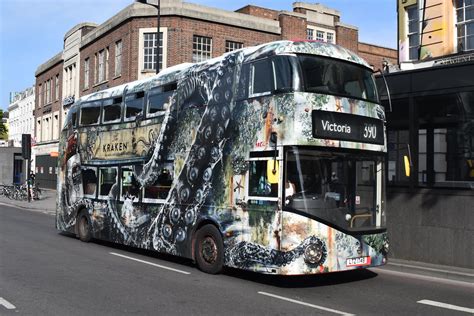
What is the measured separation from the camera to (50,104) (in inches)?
1869

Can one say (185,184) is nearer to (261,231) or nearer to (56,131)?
(261,231)

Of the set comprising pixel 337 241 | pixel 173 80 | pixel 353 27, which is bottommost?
pixel 337 241

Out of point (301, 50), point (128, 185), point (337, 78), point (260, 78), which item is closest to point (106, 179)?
point (128, 185)

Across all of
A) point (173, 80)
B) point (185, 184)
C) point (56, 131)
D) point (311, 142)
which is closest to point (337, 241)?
point (311, 142)

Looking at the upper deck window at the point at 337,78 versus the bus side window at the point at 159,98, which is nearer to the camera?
the upper deck window at the point at 337,78

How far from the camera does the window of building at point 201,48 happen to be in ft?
103

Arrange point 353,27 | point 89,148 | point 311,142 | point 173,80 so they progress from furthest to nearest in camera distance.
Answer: point 353,27 → point 89,148 → point 173,80 → point 311,142

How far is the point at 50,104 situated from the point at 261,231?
4355cm

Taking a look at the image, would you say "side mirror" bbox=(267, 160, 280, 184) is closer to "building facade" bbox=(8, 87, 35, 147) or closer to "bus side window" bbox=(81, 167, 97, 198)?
"bus side window" bbox=(81, 167, 97, 198)

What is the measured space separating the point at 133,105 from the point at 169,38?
19449 mm

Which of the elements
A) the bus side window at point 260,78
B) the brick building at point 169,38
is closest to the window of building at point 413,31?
the bus side window at point 260,78

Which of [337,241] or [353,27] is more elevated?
[353,27]

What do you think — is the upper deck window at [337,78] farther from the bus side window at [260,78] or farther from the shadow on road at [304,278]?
the shadow on road at [304,278]

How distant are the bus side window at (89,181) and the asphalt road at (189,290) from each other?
2590 millimetres
